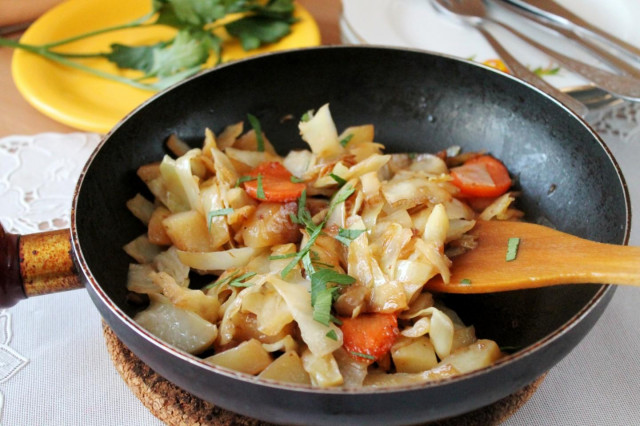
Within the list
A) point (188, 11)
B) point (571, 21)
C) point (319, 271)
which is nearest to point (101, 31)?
point (188, 11)

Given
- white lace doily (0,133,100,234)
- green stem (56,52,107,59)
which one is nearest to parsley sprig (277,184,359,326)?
white lace doily (0,133,100,234)

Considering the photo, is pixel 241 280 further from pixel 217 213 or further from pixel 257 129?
pixel 257 129

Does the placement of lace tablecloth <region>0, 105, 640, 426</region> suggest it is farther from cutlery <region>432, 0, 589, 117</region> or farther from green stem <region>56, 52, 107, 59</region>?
green stem <region>56, 52, 107, 59</region>

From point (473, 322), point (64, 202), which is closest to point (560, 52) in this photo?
point (473, 322)

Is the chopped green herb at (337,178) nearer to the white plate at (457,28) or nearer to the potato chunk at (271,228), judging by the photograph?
the potato chunk at (271,228)

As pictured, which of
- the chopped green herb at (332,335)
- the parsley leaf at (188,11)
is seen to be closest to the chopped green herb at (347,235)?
the chopped green herb at (332,335)

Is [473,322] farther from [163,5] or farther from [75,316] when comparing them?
[163,5]
